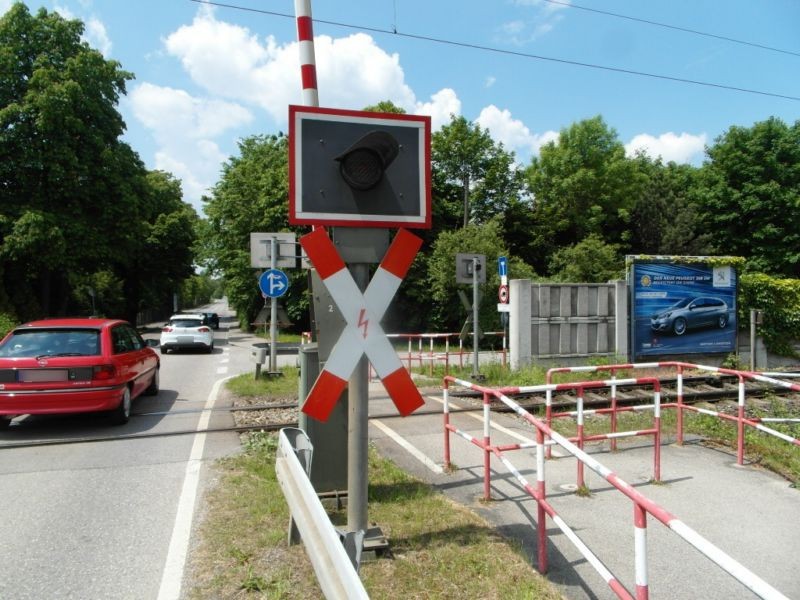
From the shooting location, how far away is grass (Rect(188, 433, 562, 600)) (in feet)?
11.8

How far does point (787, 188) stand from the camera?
132ft

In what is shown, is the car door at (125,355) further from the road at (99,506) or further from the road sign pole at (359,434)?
the road sign pole at (359,434)

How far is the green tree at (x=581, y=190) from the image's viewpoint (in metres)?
43.1

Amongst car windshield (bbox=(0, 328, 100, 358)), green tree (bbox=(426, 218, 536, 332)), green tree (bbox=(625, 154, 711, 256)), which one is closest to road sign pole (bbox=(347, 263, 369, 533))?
car windshield (bbox=(0, 328, 100, 358))

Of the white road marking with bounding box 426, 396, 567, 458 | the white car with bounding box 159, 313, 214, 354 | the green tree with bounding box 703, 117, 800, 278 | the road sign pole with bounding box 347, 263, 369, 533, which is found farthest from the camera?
the green tree with bounding box 703, 117, 800, 278

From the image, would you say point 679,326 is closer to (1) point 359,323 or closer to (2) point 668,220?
(1) point 359,323

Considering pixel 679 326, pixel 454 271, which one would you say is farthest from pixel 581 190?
pixel 679 326

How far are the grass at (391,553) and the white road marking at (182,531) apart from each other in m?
0.11

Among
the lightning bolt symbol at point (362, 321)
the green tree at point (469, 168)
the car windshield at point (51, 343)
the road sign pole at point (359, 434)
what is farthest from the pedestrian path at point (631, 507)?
the green tree at point (469, 168)

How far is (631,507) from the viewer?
530cm

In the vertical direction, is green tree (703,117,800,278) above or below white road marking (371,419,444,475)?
above

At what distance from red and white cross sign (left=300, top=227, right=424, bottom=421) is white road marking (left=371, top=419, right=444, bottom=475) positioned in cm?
299

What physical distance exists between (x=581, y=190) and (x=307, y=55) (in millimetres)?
42477

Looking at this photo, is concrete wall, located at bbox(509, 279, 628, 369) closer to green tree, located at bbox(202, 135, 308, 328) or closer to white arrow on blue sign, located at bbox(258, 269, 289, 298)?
white arrow on blue sign, located at bbox(258, 269, 289, 298)
